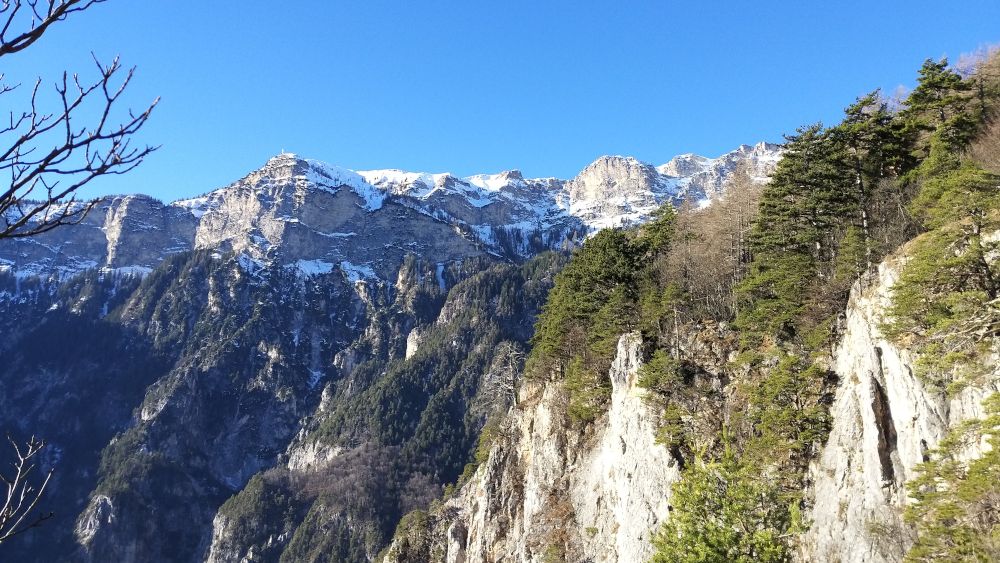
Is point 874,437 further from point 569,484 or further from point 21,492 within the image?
point 21,492

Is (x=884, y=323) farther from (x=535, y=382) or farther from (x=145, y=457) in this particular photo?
(x=145, y=457)

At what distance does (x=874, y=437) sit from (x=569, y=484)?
21.0m

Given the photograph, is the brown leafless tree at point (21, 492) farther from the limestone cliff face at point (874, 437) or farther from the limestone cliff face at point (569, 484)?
the limestone cliff face at point (569, 484)

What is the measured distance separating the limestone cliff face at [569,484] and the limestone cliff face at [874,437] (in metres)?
7.71

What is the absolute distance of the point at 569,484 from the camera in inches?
1497

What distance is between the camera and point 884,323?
20.8m

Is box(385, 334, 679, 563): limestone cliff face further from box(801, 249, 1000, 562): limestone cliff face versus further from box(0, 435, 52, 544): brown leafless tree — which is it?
box(0, 435, 52, 544): brown leafless tree

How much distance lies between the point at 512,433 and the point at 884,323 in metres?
31.4

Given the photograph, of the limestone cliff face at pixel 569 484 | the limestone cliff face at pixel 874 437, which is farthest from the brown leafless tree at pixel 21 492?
the limestone cliff face at pixel 569 484

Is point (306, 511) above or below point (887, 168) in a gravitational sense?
below

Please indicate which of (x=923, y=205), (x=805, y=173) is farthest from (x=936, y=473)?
(x=805, y=173)

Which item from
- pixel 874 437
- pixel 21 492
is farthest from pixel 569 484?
pixel 21 492

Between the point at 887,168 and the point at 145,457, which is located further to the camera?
the point at 145,457

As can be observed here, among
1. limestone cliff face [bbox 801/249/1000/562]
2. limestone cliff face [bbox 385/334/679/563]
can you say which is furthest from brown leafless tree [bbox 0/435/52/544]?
limestone cliff face [bbox 385/334/679/563]
